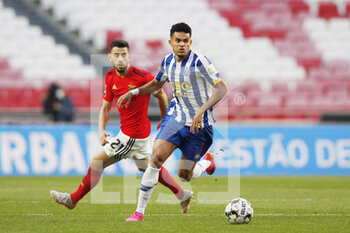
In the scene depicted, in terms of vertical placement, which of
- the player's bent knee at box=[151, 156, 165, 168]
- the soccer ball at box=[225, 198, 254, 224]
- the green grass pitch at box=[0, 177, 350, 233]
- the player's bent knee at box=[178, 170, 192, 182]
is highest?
the player's bent knee at box=[151, 156, 165, 168]

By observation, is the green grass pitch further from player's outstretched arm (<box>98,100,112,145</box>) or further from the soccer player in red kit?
player's outstretched arm (<box>98,100,112,145</box>)

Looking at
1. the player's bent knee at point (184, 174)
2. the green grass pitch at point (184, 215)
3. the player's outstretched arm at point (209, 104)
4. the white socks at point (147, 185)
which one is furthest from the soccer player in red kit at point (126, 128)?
the player's outstretched arm at point (209, 104)

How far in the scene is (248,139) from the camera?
16188 mm

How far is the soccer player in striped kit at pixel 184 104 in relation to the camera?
7.55 metres

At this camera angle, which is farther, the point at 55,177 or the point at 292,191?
the point at 55,177

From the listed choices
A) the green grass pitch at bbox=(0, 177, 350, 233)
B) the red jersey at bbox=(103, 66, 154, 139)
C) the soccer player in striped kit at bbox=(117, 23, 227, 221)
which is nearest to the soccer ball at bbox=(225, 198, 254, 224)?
the green grass pitch at bbox=(0, 177, 350, 233)

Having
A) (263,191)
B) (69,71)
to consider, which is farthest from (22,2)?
(263,191)

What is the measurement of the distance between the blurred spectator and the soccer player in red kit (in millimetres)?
9303

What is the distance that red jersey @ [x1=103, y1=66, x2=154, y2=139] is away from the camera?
27.9 ft

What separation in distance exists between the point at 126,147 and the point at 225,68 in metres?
13.3

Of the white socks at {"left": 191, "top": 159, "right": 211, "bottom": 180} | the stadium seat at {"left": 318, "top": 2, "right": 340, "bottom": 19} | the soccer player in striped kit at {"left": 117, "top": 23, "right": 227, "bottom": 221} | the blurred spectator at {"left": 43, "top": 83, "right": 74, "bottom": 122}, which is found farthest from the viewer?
the stadium seat at {"left": 318, "top": 2, "right": 340, "bottom": 19}

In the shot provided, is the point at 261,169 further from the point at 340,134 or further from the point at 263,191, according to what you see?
the point at 263,191

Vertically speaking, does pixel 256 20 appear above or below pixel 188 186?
above

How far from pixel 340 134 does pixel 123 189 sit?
6.43 meters
